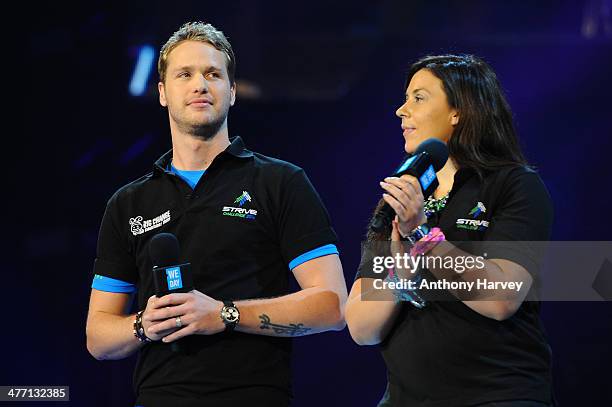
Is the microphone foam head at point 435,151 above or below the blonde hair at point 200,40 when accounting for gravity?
below

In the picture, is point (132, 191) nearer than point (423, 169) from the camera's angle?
No

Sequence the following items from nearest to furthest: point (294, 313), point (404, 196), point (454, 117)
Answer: point (404, 196) → point (454, 117) → point (294, 313)

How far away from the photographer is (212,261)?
2.62 metres

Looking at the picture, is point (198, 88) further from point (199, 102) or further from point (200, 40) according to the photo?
point (200, 40)

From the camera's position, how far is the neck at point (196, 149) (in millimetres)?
2859

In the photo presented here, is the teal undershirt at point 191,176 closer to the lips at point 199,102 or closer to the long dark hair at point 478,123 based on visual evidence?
the lips at point 199,102

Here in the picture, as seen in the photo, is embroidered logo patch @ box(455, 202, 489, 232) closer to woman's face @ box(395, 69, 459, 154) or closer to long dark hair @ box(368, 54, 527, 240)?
long dark hair @ box(368, 54, 527, 240)

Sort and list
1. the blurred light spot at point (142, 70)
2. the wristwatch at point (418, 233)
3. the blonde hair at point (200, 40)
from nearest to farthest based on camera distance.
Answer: the wristwatch at point (418, 233) → the blonde hair at point (200, 40) → the blurred light spot at point (142, 70)

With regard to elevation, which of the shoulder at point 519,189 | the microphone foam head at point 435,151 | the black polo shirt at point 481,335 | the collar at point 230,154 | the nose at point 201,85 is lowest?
the black polo shirt at point 481,335

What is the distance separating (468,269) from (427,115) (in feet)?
1.76

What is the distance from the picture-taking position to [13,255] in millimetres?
4152

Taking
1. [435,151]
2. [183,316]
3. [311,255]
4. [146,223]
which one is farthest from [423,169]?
[146,223]

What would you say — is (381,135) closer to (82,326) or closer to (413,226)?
(82,326)

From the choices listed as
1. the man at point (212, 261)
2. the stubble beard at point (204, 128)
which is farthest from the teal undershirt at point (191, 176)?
the stubble beard at point (204, 128)
